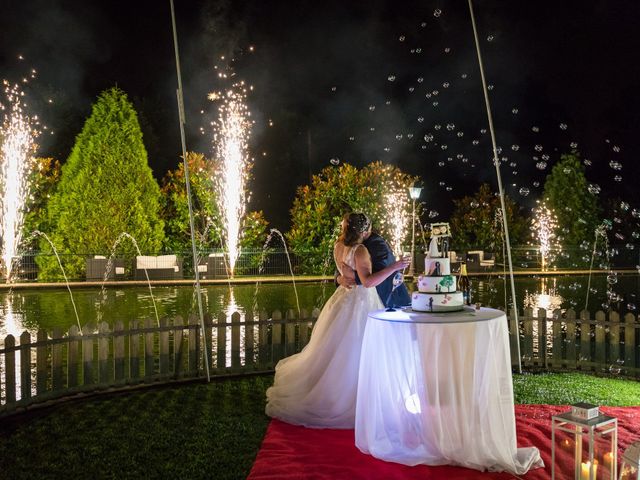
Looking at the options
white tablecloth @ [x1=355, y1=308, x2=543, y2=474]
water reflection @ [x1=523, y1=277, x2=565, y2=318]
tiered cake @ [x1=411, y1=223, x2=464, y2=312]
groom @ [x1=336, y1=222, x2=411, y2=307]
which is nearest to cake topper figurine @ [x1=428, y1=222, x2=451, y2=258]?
tiered cake @ [x1=411, y1=223, x2=464, y2=312]

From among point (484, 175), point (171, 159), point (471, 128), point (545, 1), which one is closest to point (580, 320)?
point (545, 1)

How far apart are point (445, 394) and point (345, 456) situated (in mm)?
998

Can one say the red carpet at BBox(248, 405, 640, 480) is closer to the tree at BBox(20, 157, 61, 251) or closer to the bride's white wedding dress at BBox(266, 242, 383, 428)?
the bride's white wedding dress at BBox(266, 242, 383, 428)

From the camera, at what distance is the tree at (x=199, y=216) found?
2961 centimetres

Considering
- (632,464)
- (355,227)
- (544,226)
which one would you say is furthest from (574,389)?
(544,226)

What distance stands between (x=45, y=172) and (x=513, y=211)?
2828cm

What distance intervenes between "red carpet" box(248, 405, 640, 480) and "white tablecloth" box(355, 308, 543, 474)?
101 mm

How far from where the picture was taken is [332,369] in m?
5.96

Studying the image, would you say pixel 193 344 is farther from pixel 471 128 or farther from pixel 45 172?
pixel 471 128

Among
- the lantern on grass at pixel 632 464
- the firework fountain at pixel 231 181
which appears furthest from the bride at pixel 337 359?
the firework fountain at pixel 231 181

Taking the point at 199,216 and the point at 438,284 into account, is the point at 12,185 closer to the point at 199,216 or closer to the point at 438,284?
the point at 199,216

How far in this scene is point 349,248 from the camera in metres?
6.13

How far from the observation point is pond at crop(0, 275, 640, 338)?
15188 millimetres

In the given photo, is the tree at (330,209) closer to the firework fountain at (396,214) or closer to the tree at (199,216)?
the firework fountain at (396,214)
